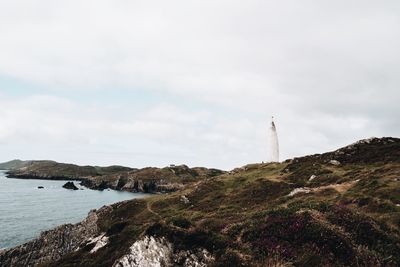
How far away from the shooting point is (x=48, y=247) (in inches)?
2672

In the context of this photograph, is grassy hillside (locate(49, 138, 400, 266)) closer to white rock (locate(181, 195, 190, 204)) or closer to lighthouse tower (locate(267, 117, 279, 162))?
white rock (locate(181, 195, 190, 204))

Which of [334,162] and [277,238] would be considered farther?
[334,162]

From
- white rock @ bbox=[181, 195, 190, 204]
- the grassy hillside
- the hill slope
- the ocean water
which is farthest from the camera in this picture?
the ocean water

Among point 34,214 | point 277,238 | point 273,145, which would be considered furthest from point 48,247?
point 273,145

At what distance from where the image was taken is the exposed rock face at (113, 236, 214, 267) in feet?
64.7

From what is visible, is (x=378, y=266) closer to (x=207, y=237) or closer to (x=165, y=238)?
(x=207, y=237)

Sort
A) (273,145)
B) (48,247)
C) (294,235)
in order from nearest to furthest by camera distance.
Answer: (294,235) → (48,247) → (273,145)

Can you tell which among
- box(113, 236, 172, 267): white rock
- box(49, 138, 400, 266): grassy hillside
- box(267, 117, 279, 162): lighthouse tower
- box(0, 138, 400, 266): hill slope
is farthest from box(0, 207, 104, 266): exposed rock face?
box(267, 117, 279, 162): lighthouse tower

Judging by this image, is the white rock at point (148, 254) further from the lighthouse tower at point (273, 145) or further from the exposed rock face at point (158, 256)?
the lighthouse tower at point (273, 145)

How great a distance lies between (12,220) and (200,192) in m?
53.7

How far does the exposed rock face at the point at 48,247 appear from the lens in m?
63.5

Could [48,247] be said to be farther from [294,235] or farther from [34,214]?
[294,235]

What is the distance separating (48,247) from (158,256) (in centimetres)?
5466

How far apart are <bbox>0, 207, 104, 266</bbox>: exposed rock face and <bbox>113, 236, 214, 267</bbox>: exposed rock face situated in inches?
1820
